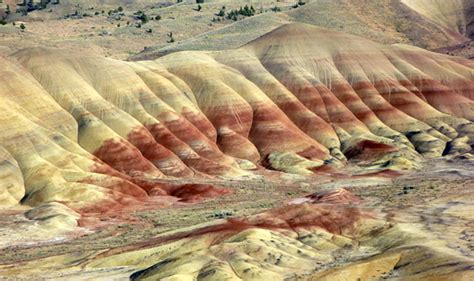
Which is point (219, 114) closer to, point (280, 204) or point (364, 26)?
point (280, 204)

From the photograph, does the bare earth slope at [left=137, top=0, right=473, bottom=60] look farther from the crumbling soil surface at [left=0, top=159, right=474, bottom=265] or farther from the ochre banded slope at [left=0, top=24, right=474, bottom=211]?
the crumbling soil surface at [left=0, top=159, right=474, bottom=265]

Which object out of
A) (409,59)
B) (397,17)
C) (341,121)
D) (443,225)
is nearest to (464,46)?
(397,17)

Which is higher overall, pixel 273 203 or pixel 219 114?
pixel 219 114

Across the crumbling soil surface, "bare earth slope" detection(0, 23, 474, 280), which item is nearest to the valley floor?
the crumbling soil surface

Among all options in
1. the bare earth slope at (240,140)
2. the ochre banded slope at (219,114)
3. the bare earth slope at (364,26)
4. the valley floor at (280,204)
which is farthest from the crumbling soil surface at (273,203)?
the bare earth slope at (364,26)

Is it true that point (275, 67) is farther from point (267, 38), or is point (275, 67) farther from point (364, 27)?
point (364, 27)

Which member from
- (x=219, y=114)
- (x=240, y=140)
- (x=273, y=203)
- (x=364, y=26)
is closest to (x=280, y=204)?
(x=273, y=203)
